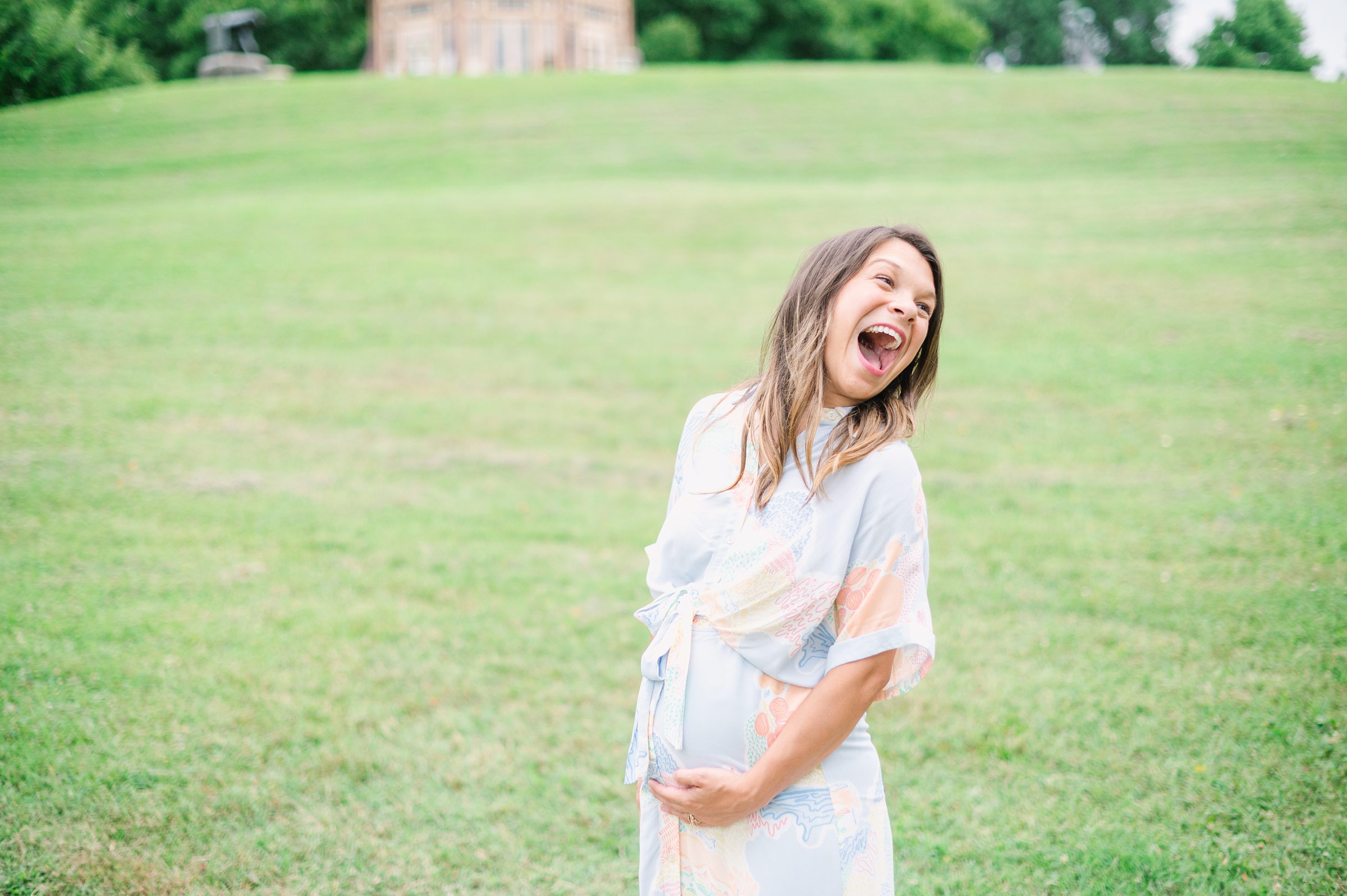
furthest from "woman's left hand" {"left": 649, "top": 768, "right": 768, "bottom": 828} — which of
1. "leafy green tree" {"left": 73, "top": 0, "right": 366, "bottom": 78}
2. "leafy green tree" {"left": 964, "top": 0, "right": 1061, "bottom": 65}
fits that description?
"leafy green tree" {"left": 964, "top": 0, "right": 1061, "bottom": 65}

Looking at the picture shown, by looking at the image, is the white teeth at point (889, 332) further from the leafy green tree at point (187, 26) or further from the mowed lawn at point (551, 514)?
the leafy green tree at point (187, 26)

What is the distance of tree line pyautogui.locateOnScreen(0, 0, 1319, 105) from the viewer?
5.36 m

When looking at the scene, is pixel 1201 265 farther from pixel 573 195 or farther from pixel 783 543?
pixel 783 543

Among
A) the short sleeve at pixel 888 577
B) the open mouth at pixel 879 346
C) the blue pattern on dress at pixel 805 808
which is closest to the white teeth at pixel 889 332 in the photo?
the open mouth at pixel 879 346

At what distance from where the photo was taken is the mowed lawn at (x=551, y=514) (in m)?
3.31

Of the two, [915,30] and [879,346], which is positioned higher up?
[915,30]

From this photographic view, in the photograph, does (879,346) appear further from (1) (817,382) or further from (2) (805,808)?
(2) (805,808)

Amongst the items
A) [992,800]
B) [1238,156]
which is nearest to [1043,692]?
[992,800]

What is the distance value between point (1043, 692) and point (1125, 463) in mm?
3441

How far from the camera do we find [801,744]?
5.54 ft

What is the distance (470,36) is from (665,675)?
39.6 metres

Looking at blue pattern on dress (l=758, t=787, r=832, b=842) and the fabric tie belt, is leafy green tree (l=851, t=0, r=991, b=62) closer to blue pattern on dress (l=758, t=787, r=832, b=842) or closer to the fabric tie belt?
the fabric tie belt

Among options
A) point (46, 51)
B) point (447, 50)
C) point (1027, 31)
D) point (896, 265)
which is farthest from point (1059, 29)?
point (447, 50)

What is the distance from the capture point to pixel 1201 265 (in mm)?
11992
